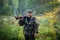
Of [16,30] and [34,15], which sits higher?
[34,15]

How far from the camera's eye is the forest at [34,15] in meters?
3.88

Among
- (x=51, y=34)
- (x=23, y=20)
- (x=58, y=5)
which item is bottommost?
(x=51, y=34)

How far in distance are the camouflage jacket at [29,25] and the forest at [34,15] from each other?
0.25 ft

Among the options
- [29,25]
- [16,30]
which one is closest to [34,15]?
[29,25]

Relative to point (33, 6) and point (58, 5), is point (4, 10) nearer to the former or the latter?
point (33, 6)

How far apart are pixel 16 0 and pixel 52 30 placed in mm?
817

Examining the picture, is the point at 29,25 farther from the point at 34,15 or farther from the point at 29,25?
the point at 34,15

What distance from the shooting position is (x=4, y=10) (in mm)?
3975

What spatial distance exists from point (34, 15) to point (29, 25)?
19cm

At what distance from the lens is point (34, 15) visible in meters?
3.85

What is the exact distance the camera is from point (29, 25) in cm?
380

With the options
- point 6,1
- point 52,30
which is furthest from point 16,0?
point 52,30

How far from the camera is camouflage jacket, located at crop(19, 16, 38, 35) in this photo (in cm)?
379

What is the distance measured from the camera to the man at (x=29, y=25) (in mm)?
3795
